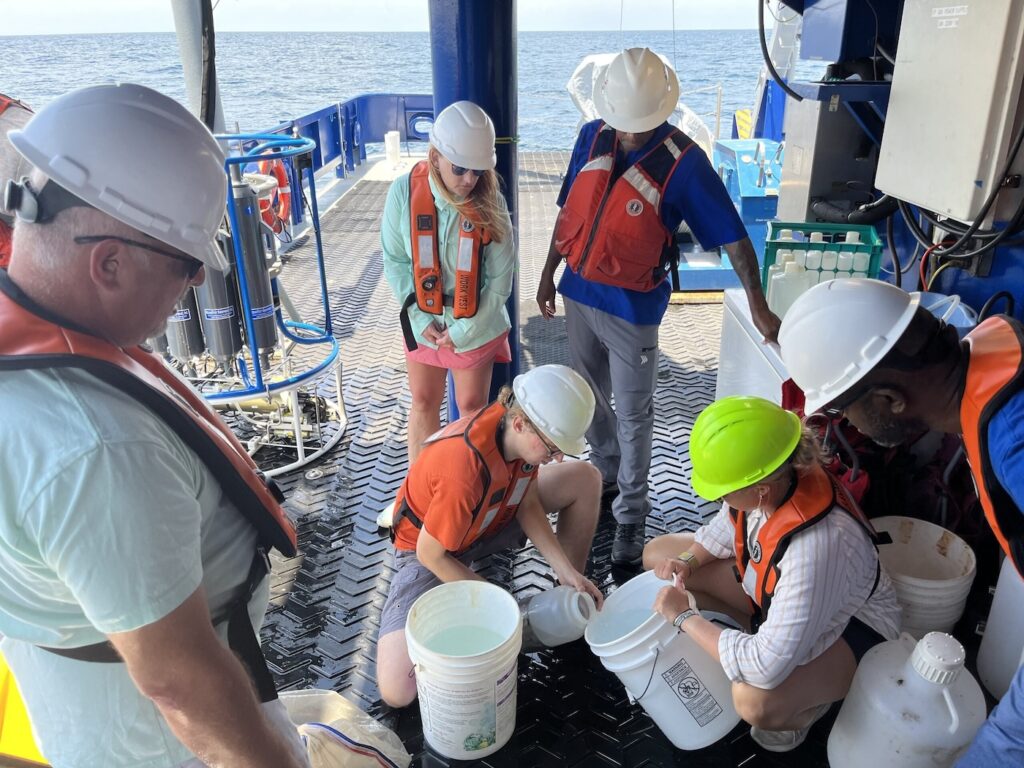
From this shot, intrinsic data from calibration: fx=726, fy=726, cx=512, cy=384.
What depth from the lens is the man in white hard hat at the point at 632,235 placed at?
3025 mm

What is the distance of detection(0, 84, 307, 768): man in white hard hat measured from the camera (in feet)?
3.23

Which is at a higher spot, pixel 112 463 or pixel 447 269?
pixel 112 463

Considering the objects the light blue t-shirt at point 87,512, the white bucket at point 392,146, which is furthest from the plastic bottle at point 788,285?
the white bucket at point 392,146

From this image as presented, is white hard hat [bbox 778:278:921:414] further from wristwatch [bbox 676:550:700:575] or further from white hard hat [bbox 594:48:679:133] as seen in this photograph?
white hard hat [bbox 594:48:679:133]

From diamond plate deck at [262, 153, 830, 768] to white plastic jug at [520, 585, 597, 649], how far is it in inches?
4.0

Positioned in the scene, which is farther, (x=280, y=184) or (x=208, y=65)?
(x=280, y=184)

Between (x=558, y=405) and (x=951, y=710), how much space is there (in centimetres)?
142

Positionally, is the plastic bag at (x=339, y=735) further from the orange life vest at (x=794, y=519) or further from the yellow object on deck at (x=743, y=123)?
the yellow object on deck at (x=743, y=123)

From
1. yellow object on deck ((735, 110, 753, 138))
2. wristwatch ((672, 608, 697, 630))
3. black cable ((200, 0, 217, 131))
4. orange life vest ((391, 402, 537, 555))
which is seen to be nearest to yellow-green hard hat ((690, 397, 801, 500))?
wristwatch ((672, 608, 697, 630))

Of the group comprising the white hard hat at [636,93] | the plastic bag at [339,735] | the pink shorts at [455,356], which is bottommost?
the plastic bag at [339,735]

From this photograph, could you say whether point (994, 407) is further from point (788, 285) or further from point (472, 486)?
point (788, 285)

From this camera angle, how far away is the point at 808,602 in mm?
2039

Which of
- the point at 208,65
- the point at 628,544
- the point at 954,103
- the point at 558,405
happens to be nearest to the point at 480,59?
the point at 208,65

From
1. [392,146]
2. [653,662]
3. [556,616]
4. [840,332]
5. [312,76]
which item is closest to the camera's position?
[840,332]
